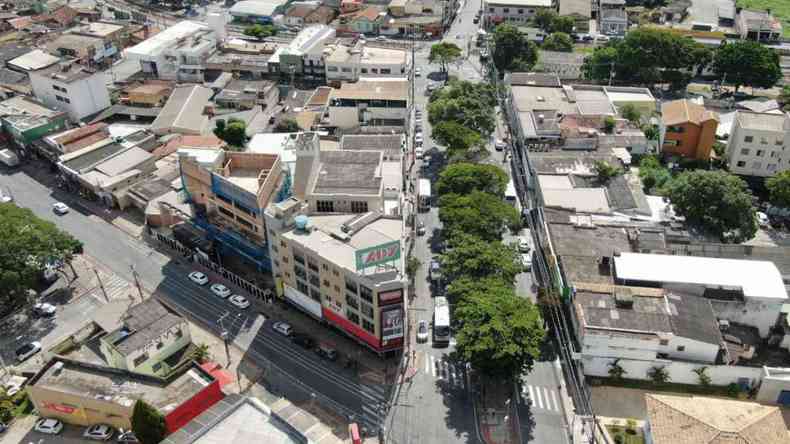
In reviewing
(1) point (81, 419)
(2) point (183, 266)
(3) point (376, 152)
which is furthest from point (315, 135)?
(1) point (81, 419)

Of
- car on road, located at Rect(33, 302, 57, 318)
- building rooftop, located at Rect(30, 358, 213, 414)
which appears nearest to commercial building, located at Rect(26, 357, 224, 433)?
building rooftop, located at Rect(30, 358, 213, 414)

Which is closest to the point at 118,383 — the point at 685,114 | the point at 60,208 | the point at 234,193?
the point at 234,193

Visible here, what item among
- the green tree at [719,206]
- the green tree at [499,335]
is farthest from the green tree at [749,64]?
the green tree at [499,335]

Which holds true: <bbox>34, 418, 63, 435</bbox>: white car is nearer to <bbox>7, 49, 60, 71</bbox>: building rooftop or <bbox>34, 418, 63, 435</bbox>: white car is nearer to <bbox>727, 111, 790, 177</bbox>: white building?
<bbox>7, 49, 60, 71</bbox>: building rooftop

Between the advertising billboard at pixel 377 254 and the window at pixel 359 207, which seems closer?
the advertising billboard at pixel 377 254

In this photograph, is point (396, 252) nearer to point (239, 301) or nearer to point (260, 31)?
point (239, 301)

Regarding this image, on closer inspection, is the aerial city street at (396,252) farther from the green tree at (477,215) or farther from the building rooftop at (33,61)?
the building rooftop at (33,61)

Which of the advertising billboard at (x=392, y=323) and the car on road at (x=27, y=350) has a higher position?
the advertising billboard at (x=392, y=323)
